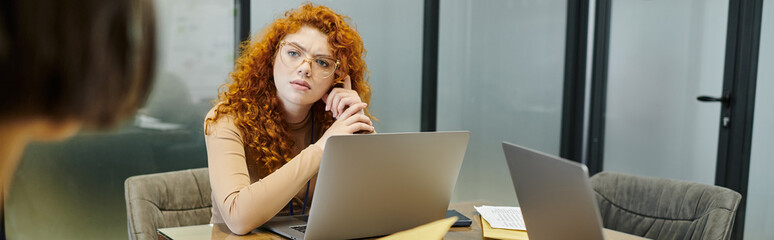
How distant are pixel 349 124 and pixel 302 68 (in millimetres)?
196

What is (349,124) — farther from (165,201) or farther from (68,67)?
(68,67)

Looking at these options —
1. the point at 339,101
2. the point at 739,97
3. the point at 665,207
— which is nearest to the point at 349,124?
the point at 339,101

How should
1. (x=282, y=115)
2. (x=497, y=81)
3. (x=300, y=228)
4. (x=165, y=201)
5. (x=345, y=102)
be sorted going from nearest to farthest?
(x=300, y=228)
(x=345, y=102)
(x=282, y=115)
(x=165, y=201)
(x=497, y=81)

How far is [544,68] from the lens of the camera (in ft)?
12.6

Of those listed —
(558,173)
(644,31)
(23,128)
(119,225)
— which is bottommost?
(119,225)

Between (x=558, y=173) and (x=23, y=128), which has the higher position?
(x=23, y=128)

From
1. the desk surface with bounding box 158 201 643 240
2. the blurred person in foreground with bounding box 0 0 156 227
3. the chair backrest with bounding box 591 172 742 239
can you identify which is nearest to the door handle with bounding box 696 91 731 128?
the chair backrest with bounding box 591 172 742 239

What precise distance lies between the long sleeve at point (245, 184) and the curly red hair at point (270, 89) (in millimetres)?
89

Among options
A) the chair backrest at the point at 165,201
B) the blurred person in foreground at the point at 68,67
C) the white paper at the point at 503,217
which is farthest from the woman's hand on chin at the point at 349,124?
the blurred person in foreground at the point at 68,67

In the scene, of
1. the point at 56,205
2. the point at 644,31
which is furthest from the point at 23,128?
the point at 644,31

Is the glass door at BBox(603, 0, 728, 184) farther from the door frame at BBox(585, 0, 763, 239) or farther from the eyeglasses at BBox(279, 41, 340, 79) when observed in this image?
the eyeglasses at BBox(279, 41, 340, 79)

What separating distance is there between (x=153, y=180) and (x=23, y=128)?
1501 millimetres

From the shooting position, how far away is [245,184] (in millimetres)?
1342

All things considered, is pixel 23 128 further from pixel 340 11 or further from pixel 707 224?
pixel 340 11
